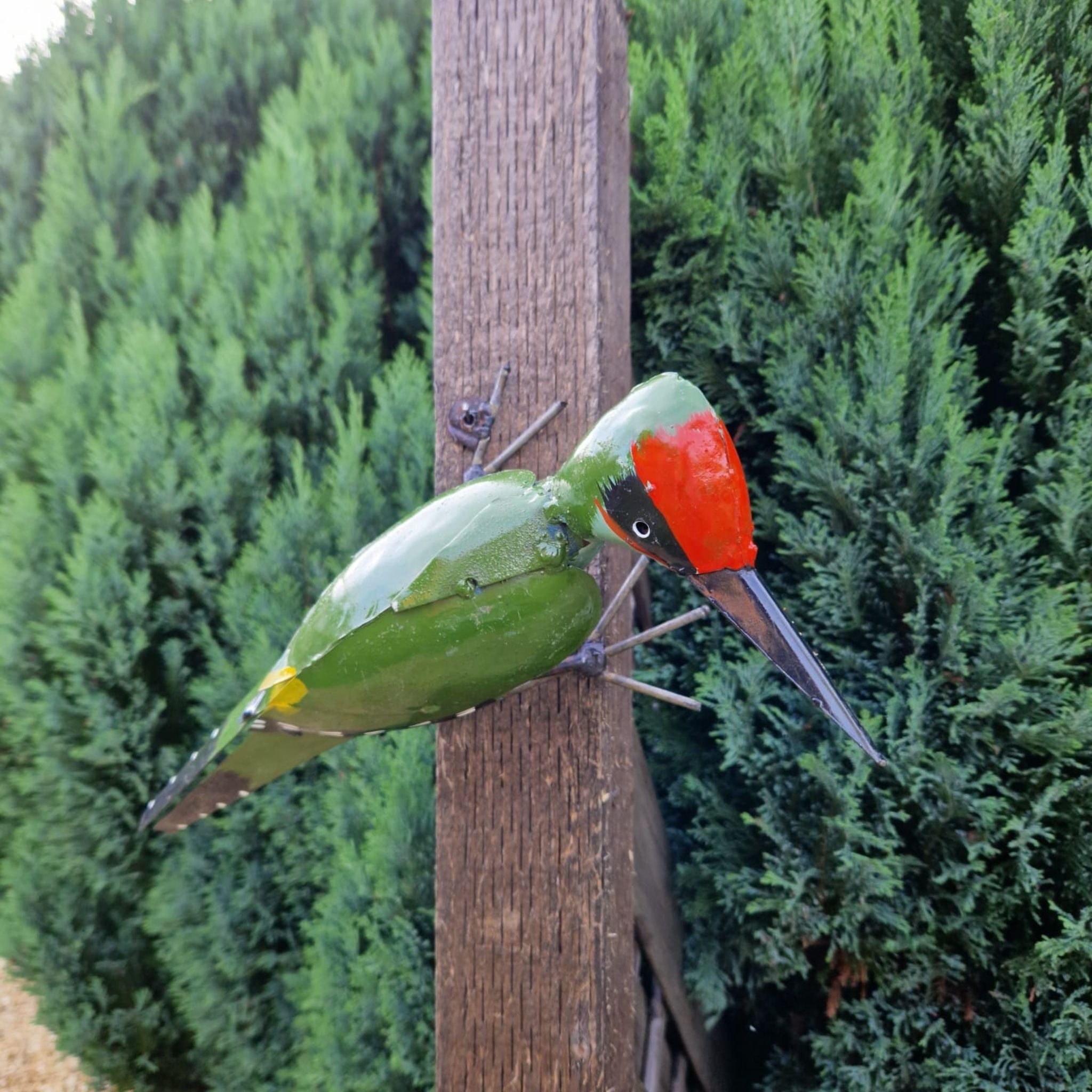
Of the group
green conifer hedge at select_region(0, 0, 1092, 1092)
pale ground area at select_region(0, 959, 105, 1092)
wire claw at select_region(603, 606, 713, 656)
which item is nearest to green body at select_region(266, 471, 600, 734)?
wire claw at select_region(603, 606, 713, 656)

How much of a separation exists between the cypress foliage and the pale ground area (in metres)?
1.59

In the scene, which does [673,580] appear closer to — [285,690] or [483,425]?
[483,425]

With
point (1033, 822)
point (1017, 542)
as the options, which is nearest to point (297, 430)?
point (1017, 542)

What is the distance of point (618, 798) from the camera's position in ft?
3.71

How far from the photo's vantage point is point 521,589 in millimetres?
923

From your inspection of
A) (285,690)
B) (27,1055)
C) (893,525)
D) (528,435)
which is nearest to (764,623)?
(528,435)

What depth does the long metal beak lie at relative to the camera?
0.84 meters

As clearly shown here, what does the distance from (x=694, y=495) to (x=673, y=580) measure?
948mm

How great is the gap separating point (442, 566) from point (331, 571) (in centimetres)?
94

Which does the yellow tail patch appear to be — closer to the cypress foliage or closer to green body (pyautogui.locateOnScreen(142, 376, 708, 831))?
green body (pyautogui.locateOnScreen(142, 376, 708, 831))

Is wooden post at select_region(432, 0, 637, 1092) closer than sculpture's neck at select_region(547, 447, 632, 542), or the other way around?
sculpture's neck at select_region(547, 447, 632, 542)

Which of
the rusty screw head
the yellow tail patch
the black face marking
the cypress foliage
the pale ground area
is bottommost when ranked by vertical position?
the pale ground area

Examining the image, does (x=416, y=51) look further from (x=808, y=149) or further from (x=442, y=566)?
(x=442, y=566)

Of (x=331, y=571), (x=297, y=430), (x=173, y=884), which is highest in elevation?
(x=297, y=430)
